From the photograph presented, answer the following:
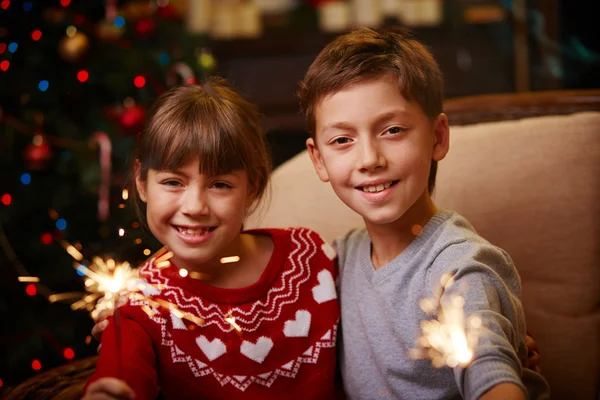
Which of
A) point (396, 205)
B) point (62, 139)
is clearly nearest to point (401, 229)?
point (396, 205)

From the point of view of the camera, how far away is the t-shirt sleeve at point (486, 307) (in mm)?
828

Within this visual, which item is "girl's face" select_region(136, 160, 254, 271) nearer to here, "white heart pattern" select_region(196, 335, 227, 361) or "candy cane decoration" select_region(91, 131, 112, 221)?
"white heart pattern" select_region(196, 335, 227, 361)

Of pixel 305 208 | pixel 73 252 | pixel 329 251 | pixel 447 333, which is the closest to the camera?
pixel 447 333

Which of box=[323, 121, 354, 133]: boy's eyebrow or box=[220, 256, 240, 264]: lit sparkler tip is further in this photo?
box=[220, 256, 240, 264]: lit sparkler tip

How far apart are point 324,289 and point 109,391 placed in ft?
1.61

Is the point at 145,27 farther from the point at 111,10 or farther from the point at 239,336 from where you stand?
the point at 239,336

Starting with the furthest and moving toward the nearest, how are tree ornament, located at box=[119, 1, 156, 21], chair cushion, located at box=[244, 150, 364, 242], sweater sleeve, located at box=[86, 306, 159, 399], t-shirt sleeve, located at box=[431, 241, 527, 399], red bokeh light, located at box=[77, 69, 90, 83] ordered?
1. tree ornament, located at box=[119, 1, 156, 21]
2. red bokeh light, located at box=[77, 69, 90, 83]
3. chair cushion, located at box=[244, 150, 364, 242]
4. sweater sleeve, located at box=[86, 306, 159, 399]
5. t-shirt sleeve, located at box=[431, 241, 527, 399]

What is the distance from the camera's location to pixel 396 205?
104 centimetres

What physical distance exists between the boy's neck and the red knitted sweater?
0.47ft

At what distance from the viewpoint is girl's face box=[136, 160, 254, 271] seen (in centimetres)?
106

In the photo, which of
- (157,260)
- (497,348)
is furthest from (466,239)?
(157,260)

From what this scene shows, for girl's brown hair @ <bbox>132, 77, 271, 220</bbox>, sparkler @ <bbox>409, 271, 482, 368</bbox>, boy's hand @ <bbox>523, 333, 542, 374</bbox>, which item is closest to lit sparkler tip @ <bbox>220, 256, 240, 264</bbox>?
girl's brown hair @ <bbox>132, 77, 271, 220</bbox>

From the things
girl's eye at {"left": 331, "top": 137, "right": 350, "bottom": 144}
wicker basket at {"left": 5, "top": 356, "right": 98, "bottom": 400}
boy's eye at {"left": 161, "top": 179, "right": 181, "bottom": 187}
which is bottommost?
wicker basket at {"left": 5, "top": 356, "right": 98, "bottom": 400}

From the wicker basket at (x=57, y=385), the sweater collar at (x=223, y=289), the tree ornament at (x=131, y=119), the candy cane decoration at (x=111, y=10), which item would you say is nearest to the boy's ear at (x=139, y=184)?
the sweater collar at (x=223, y=289)
